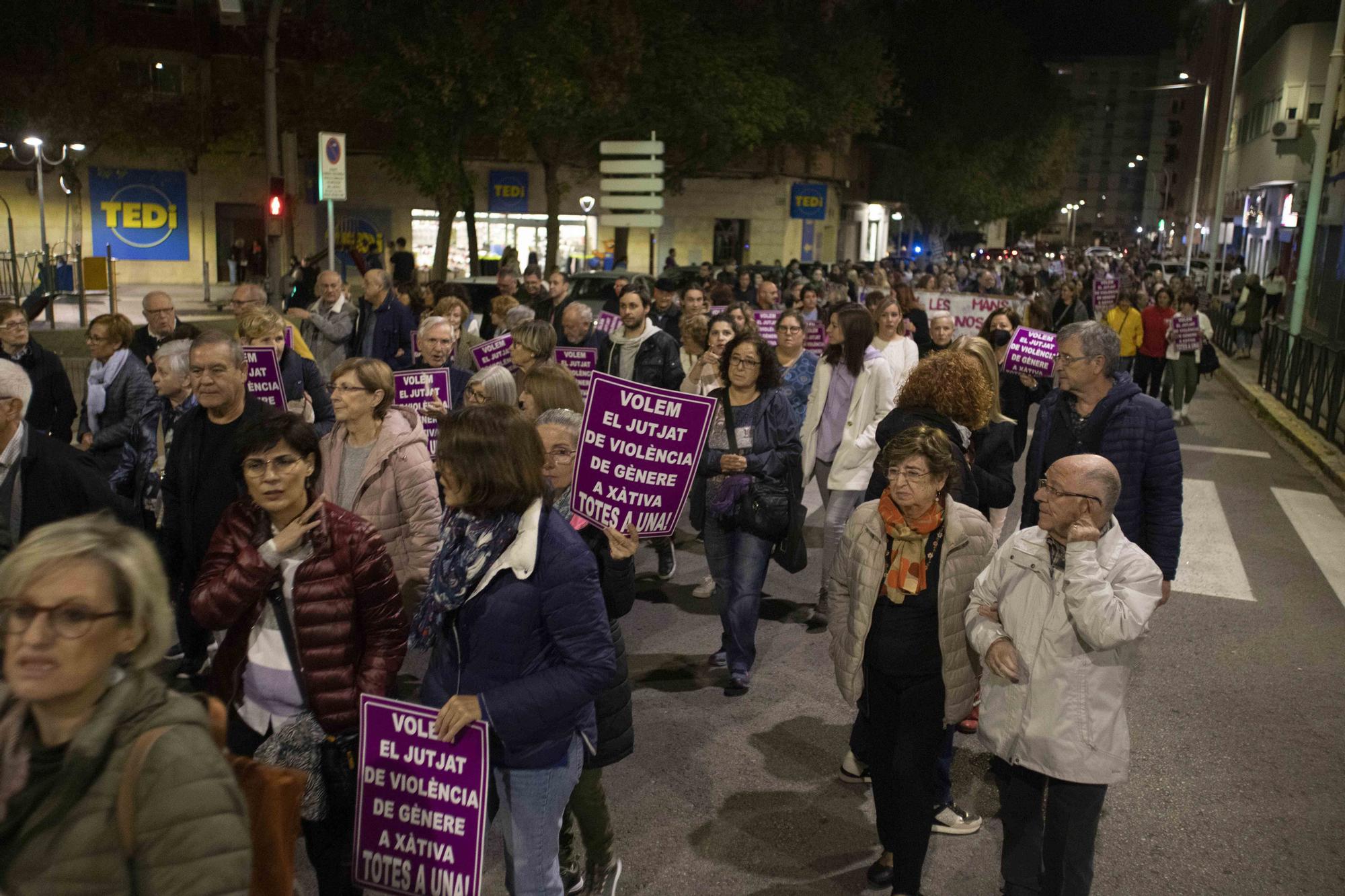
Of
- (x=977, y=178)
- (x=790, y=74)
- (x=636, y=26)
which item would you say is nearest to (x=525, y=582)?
(x=636, y=26)

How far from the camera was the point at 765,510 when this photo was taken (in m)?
6.12

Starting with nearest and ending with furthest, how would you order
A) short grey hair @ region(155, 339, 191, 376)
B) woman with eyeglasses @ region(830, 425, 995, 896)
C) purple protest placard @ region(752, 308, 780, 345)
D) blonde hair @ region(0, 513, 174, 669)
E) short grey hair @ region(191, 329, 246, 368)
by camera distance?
blonde hair @ region(0, 513, 174, 669)
woman with eyeglasses @ region(830, 425, 995, 896)
short grey hair @ region(191, 329, 246, 368)
short grey hair @ region(155, 339, 191, 376)
purple protest placard @ region(752, 308, 780, 345)

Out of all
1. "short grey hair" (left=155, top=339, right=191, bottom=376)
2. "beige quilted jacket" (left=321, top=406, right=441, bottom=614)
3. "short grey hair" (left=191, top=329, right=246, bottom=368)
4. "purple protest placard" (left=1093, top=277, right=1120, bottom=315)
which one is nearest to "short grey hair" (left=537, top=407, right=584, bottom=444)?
"beige quilted jacket" (left=321, top=406, right=441, bottom=614)

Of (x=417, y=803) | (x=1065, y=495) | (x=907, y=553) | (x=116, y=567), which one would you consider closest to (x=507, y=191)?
(x=907, y=553)

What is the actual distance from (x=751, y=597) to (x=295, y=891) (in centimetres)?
384

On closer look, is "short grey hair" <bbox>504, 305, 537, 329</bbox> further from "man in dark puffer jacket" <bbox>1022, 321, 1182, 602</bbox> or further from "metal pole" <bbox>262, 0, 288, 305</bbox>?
"metal pole" <bbox>262, 0, 288, 305</bbox>

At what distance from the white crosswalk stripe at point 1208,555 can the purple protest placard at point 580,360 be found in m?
4.31

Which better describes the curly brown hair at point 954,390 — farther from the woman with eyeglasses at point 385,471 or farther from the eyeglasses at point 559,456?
the woman with eyeglasses at point 385,471

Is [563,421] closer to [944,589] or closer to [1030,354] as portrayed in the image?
[944,589]

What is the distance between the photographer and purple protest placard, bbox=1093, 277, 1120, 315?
73.7 ft

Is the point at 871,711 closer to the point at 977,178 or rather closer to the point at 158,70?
the point at 158,70

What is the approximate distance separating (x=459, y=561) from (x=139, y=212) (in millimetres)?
37890

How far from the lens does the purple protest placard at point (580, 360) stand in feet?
29.9

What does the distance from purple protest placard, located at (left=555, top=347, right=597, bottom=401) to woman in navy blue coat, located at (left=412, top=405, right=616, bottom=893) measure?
5.81m
